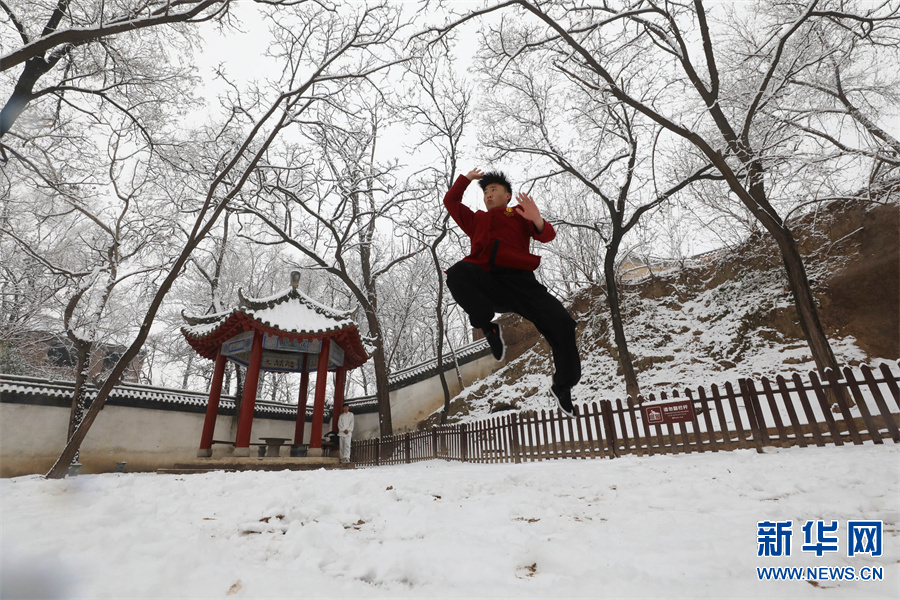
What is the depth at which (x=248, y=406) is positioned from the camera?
405 inches

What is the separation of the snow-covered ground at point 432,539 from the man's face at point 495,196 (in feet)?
7.54

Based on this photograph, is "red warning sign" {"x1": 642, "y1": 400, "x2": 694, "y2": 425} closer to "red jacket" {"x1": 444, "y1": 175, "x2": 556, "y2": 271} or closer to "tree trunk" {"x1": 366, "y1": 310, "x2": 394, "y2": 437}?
"red jacket" {"x1": 444, "y1": 175, "x2": 556, "y2": 271}

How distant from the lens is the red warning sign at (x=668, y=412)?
25.8 feet

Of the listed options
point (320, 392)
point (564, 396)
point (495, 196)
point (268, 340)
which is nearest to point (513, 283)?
point (495, 196)

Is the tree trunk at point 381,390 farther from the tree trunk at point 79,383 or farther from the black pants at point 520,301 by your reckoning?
the black pants at point 520,301

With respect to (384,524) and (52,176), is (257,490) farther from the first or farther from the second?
(52,176)

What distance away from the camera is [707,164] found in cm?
1099

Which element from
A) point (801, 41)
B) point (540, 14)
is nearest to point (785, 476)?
point (540, 14)

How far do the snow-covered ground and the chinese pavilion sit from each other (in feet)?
20.7

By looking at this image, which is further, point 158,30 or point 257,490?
point 158,30

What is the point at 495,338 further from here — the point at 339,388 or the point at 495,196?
the point at 339,388

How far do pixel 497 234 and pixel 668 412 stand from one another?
6802 millimetres

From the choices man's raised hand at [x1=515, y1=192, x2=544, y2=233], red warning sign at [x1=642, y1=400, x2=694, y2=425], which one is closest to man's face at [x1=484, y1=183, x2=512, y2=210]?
man's raised hand at [x1=515, y1=192, x2=544, y2=233]

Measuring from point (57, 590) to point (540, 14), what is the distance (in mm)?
8767
